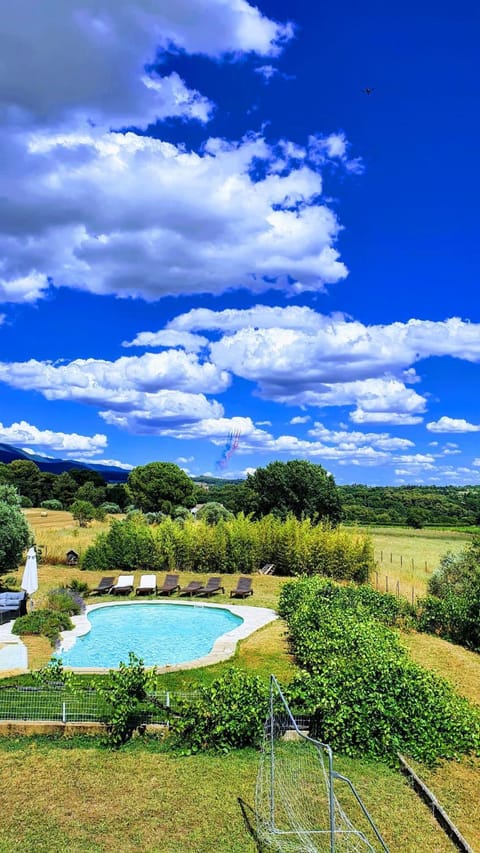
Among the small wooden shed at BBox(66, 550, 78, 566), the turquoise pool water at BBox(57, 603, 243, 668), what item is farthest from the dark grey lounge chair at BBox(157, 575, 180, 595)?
the small wooden shed at BBox(66, 550, 78, 566)

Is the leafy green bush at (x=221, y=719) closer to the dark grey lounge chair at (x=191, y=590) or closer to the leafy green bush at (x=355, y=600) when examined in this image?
the leafy green bush at (x=355, y=600)

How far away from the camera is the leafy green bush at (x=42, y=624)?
12.7 meters

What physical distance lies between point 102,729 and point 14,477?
59653 millimetres

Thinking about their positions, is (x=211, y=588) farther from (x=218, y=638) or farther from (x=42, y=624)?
(x=42, y=624)

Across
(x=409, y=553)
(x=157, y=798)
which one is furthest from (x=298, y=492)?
(x=157, y=798)

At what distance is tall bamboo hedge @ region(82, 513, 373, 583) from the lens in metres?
21.8

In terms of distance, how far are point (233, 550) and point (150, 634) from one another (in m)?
7.67

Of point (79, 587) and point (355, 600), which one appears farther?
point (79, 587)

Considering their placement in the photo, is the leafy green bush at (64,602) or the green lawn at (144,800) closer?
the green lawn at (144,800)

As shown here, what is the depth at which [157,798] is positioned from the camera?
6.21 meters

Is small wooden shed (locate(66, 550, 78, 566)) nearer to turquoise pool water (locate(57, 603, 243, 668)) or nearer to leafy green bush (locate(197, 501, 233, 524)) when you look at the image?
turquoise pool water (locate(57, 603, 243, 668))

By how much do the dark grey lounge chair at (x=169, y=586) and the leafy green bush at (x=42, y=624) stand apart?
5.70 metres

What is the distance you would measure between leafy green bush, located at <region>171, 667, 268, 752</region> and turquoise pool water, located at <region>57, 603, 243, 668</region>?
518 cm

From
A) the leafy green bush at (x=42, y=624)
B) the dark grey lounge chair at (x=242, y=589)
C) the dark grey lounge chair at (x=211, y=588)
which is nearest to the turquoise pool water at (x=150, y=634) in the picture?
the leafy green bush at (x=42, y=624)
